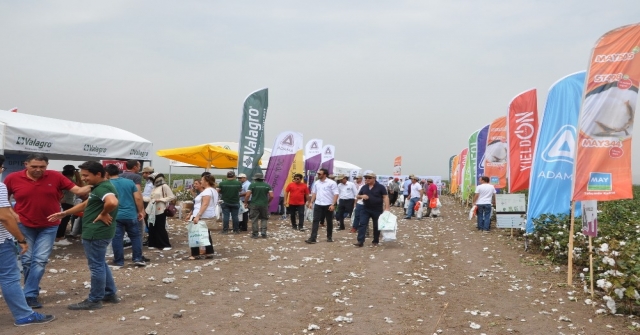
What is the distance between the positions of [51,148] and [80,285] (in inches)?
141

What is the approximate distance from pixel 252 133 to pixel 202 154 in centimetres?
223

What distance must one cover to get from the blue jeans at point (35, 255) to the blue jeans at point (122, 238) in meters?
2.18

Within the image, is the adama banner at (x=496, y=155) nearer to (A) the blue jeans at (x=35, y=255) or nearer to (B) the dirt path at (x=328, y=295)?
(B) the dirt path at (x=328, y=295)

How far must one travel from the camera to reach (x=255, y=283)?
7.37m

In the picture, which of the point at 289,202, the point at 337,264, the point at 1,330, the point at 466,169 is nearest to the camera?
the point at 1,330

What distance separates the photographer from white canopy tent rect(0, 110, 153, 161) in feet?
28.0

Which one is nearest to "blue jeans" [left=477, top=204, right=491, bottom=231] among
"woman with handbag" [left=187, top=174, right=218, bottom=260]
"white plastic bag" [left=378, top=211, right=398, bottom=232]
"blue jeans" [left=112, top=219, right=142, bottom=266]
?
"white plastic bag" [left=378, top=211, right=398, bottom=232]

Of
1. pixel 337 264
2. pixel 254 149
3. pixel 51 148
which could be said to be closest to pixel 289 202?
pixel 254 149

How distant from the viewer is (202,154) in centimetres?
1584

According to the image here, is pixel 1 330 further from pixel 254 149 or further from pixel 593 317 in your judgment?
pixel 254 149

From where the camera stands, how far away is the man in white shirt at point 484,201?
1470 cm

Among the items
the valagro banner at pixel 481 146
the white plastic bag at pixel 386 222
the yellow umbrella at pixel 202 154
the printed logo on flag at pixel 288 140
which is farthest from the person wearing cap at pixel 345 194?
the valagro banner at pixel 481 146

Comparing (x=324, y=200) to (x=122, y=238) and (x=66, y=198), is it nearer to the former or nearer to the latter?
(x=122, y=238)

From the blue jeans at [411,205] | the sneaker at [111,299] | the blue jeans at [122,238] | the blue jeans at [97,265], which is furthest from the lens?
the blue jeans at [411,205]
